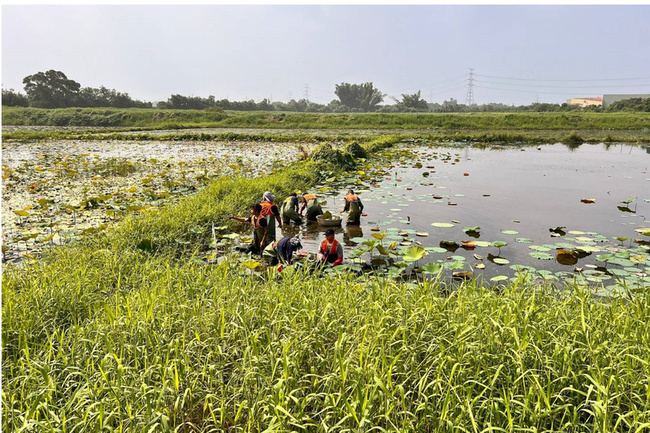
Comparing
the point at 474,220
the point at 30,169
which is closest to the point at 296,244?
the point at 474,220

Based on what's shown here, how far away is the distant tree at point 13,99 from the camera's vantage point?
5114 cm

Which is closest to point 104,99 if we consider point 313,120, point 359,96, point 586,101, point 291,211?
point 313,120

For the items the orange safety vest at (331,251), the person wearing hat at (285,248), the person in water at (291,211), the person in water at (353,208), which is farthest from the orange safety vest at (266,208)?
the person in water at (353,208)

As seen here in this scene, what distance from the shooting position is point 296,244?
5.19m

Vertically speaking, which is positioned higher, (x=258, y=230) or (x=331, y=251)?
(x=258, y=230)

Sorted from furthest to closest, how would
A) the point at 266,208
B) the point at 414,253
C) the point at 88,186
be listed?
the point at 88,186
the point at 266,208
the point at 414,253

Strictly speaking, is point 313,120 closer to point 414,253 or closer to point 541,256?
point 541,256

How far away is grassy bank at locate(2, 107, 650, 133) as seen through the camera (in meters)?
39.7

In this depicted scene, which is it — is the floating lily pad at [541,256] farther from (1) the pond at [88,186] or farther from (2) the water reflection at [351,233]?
(1) the pond at [88,186]

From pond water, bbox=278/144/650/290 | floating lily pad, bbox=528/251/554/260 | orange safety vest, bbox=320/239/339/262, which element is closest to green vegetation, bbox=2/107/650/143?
pond water, bbox=278/144/650/290

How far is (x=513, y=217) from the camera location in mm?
8188

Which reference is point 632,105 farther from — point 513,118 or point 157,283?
point 157,283

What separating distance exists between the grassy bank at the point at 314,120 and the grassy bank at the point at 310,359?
3728 cm

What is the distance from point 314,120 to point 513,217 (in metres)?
37.9
